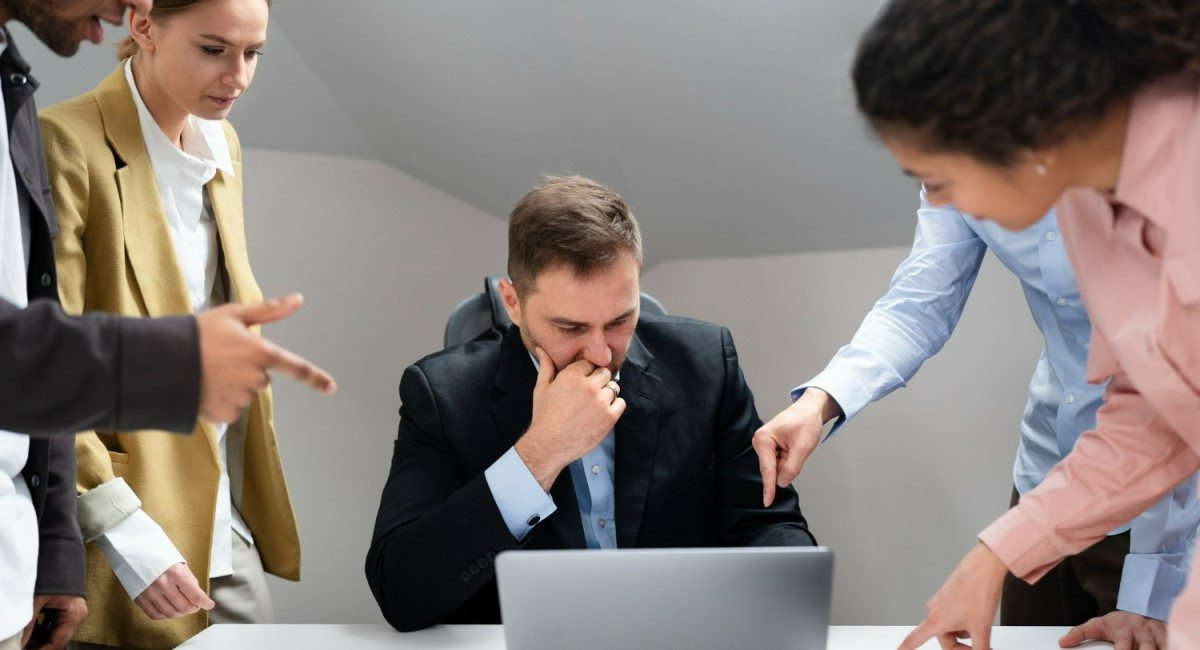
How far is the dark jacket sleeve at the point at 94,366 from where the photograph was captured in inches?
42.8

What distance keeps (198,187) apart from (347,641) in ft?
3.00

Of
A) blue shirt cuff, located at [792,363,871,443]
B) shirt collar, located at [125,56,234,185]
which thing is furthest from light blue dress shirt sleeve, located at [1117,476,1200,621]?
shirt collar, located at [125,56,234,185]

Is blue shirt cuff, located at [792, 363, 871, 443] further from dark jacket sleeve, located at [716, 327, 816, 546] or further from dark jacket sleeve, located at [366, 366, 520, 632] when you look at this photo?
dark jacket sleeve, located at [366, 366, 520, 632]

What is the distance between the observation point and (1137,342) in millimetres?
→ 1153

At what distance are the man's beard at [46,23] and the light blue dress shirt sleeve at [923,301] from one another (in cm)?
119

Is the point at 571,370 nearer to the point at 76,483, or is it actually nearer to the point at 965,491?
the point at 76,483

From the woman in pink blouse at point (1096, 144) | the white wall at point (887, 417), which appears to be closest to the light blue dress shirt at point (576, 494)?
the woman in pink blouse at point (1096, 144)

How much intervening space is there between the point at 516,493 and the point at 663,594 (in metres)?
0.54

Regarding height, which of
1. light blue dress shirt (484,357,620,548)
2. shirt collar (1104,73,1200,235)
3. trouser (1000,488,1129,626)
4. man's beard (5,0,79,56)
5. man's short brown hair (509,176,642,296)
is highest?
man's beard (5,0,79,56)

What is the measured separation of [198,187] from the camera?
6.92 feet

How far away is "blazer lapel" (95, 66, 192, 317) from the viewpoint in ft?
6.32

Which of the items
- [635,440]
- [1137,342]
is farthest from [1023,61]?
[635,440]

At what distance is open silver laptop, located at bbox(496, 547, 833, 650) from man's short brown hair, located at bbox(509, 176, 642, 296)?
0.72 m

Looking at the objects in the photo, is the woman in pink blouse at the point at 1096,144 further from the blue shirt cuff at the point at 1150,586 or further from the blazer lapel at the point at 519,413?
the blazer lapel at the point at 519,413
